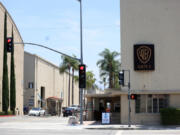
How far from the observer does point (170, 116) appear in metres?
31.8

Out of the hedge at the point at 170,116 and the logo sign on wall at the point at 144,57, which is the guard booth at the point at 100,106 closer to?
the logo sign on wall at the point at 144,57

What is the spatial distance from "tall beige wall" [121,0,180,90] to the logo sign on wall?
0.42 metres

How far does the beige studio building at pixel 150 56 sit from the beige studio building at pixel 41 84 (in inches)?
1513

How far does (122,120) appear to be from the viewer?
33.5 m

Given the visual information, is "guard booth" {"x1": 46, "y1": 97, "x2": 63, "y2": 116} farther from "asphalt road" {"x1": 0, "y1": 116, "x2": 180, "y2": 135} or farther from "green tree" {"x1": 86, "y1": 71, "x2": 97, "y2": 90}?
"asphalt road" {"x1": 0, "y1": 116, "x2": 180, "y2": 135}

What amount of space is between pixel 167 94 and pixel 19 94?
37.7m

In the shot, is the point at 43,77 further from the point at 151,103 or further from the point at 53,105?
the point at 151,103

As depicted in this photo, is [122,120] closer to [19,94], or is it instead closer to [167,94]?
[167,94]

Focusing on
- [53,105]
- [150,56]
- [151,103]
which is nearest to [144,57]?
[150,56]

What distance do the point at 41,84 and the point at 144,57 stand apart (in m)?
46.4

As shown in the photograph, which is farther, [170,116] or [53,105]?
[53,105]

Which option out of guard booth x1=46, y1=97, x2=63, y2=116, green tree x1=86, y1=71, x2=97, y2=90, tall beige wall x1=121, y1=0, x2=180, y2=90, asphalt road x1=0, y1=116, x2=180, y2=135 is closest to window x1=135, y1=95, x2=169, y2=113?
tall beige wall x1=121, y1=0, x2=180, y2=90

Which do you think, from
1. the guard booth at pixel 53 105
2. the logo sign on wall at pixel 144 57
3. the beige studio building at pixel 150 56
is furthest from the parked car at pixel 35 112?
the logo sign on wall at pixel 144 57

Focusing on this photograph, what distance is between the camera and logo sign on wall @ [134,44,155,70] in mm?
33531
